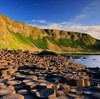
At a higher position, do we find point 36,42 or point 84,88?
point 36,42

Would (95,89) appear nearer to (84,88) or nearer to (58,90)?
(84,88)

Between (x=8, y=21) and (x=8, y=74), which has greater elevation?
(x=8, y=21)

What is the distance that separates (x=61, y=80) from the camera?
8.40 metres

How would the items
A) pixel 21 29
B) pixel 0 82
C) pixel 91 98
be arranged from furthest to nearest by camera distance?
pixel 21 29 → pixel 0 82 → pixel 91 98

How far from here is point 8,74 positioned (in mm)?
9703

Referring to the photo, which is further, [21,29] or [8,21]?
[21,29]

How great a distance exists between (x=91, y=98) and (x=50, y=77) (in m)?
3.25

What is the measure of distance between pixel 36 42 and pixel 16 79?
167 metres

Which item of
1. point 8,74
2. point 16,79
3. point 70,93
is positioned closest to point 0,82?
point 16,79

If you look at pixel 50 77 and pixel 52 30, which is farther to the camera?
pixel 52 30

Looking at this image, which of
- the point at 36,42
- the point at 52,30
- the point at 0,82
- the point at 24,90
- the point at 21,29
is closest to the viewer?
the point at 24,90

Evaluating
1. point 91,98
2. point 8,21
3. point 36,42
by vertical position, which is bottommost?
point 91,98

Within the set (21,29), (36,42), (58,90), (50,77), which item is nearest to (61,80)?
(50,77)

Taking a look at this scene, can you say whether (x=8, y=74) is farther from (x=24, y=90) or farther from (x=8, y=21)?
Result: (x=8, y=21)
